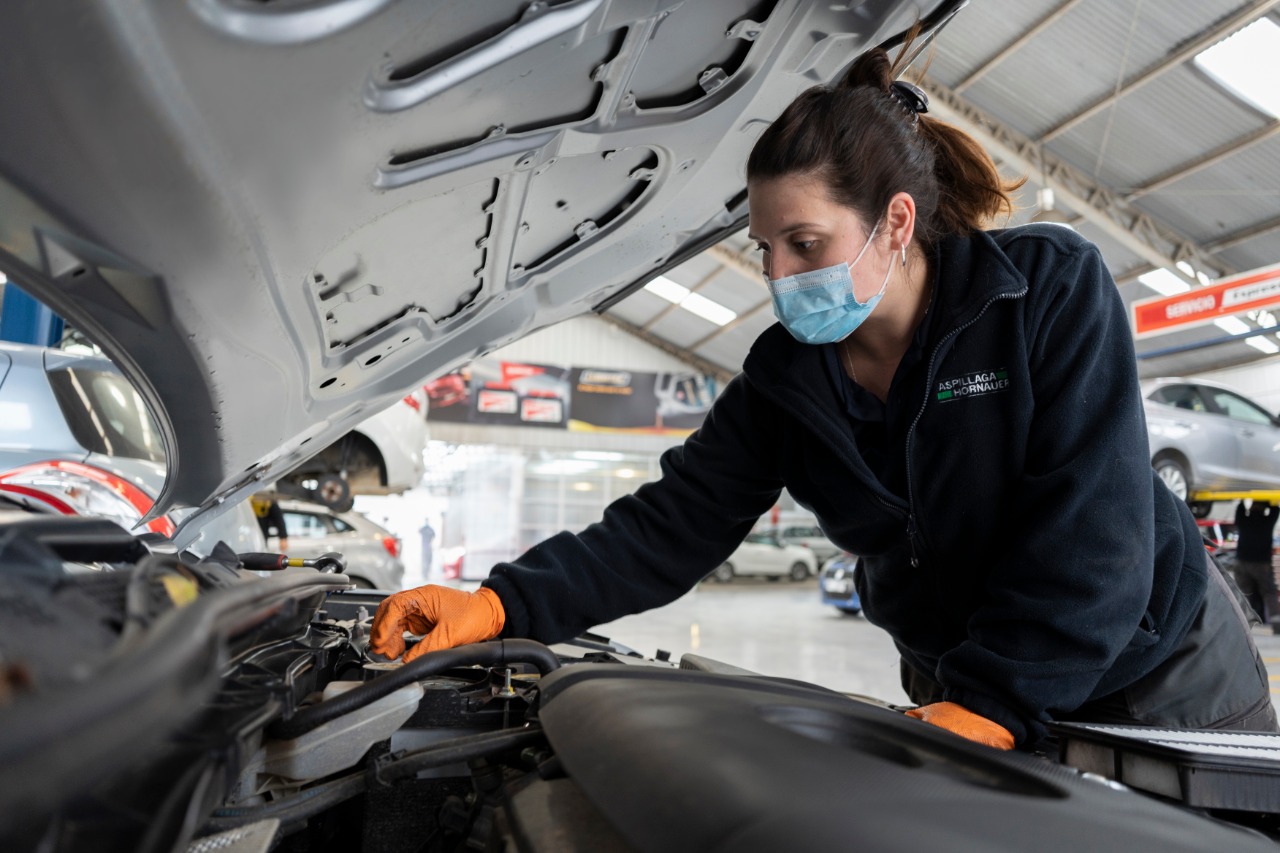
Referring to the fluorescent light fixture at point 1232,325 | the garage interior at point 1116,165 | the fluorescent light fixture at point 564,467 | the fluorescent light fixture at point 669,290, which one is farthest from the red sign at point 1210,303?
the fluorescent light fixture at point 564,467

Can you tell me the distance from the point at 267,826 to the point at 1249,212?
10.4 metres

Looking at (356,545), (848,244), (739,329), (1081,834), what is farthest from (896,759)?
(739,329)

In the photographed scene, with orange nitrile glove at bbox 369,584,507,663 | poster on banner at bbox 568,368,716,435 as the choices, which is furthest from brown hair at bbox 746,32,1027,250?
poster on banner at bbox 568,368,716,435

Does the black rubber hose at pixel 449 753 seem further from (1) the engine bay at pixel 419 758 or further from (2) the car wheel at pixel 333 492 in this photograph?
(2) the car wheel at pixel 333 492

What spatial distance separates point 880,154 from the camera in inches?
51.0

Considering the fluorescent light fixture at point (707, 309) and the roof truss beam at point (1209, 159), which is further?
the fluorescent light fixture at point (707, 309)

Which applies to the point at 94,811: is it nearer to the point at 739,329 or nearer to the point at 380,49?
the point at 380,49

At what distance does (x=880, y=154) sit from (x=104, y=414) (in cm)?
A: 256

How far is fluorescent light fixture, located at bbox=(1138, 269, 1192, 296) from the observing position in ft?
31.3

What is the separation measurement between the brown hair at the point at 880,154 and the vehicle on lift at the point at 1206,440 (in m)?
6.43

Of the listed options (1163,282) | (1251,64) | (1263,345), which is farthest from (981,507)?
(1263,345)

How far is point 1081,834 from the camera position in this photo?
473mm

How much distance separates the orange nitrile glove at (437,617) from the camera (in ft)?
4.43

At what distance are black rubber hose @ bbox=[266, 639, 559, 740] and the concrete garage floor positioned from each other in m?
2.62
